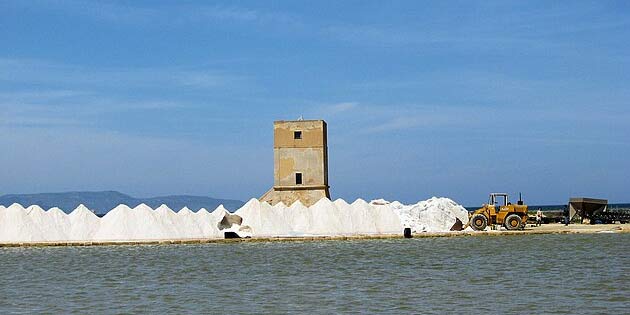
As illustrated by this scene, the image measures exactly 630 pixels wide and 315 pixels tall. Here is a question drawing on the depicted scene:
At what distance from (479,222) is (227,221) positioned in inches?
379

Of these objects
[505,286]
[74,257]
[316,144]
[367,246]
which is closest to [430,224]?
[367,246]

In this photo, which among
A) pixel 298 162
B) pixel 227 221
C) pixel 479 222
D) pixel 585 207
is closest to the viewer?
pixel 479 222

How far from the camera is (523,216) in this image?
3281 cm

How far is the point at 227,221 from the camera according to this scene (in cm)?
3459

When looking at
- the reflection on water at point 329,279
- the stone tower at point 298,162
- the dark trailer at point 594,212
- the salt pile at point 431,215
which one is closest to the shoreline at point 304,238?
the salt pile at point 431,215

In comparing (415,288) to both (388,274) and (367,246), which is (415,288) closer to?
(388,274)

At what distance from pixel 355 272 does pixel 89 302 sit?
618 centimetres

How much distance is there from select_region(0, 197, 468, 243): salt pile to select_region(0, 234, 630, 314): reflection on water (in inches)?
188

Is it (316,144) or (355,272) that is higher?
(316,144)

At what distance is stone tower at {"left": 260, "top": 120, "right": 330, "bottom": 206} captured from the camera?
137ft

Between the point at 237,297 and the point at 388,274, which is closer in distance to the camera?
the point at 237,297

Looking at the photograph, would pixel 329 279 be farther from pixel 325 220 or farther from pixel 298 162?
pixel 298 162

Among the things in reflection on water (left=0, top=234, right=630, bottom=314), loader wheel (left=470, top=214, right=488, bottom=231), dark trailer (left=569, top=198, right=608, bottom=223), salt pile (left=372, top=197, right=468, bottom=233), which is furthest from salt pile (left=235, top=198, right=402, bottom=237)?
dark trailer (left=569, top=198, right=608, bottom=223)

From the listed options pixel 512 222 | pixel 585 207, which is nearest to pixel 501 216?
pixel 512 222
